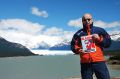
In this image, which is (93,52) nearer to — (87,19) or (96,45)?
(96,45)

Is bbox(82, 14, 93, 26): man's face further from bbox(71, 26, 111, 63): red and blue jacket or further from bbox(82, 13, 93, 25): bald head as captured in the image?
bbox(71, 26, 111, 63): red and blue jacket

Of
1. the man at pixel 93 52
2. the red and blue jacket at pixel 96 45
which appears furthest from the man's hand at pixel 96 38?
the red and blue jacket at pixel 96 45

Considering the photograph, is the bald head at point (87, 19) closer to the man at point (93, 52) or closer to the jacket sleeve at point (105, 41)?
the man at point (93, 52)

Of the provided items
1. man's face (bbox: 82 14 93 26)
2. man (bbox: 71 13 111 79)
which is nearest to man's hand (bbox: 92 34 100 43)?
man (bbox: 71 13 111 79)

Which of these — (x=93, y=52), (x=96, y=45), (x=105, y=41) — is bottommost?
(x=93, y=52)

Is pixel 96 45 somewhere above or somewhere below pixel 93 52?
above

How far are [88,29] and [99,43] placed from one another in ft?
1.78

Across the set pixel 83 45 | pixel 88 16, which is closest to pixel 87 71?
pixel 83 45

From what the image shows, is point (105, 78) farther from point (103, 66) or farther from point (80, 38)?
point (80, 38)

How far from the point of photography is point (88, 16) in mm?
10273

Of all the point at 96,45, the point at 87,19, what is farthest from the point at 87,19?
the point at 96,45

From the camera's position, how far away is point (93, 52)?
1007 cm

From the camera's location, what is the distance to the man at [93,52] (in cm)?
994

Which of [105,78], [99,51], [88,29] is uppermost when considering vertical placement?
[88,29]
